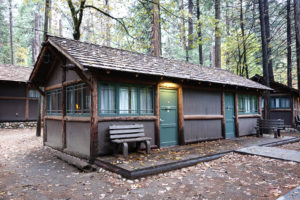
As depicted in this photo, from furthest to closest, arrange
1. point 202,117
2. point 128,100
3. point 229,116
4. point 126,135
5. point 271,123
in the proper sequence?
point 271,123 → point 229,116 → point 202,117 → point 128,100 → point 126,135

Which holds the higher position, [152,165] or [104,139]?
[104,139]

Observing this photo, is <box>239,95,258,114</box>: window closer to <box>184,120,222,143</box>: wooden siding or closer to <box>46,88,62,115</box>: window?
<box>184,120,222,143</box>: wooden siding

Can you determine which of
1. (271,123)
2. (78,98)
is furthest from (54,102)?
(271,123)

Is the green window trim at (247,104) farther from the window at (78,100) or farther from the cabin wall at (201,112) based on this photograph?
the window at (78,100)

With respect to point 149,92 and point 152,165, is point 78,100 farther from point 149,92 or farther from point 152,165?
point 152,165

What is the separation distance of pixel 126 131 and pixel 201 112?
439 cm

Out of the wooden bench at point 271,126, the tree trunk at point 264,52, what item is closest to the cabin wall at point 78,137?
the wooden bench at point 271,126

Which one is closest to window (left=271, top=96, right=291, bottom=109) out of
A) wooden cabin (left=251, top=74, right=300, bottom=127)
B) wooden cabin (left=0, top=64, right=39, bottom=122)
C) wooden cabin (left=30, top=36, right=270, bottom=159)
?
wooden cabin (left=251, top=74, right=300, bottom=127)

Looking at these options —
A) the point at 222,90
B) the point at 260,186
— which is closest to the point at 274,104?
the point at 222,90

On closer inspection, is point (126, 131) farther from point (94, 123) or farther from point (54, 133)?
point (54, 133)

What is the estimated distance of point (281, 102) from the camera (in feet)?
58.3

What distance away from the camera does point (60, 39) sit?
8.16 meters

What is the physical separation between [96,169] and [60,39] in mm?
5165

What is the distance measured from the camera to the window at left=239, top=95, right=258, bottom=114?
12261 millimetres
